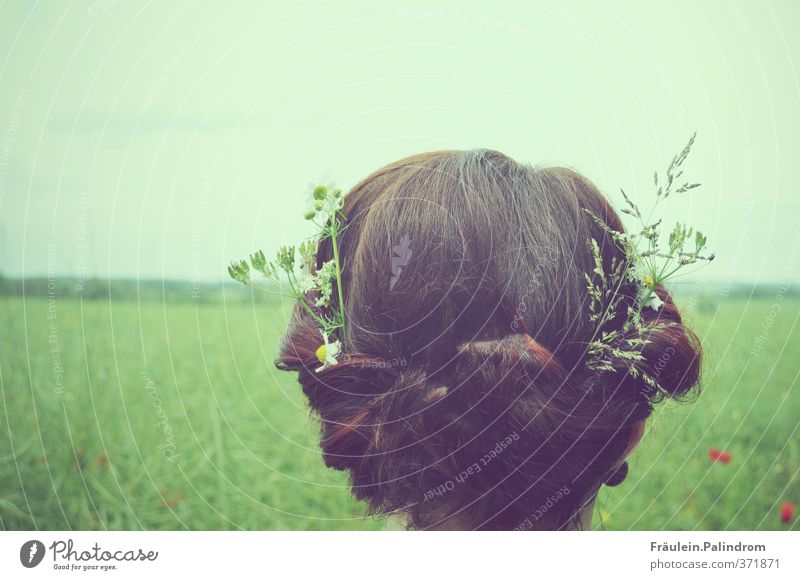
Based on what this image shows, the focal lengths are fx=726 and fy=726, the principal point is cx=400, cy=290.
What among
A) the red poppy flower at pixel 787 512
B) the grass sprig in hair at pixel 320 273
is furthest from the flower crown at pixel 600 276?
the red poppy flower at pixel 787 512

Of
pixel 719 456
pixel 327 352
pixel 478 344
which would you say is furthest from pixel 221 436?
pixel 719 456

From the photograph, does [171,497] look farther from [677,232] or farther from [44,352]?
[677,232]

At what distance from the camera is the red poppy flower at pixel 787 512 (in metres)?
1.30

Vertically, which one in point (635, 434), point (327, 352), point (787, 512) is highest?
point (327, 352)

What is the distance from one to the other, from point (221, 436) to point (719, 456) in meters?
1.00

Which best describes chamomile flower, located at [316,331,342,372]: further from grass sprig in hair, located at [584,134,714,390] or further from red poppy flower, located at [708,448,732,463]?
red poppy flower, located at [708,448,732,463]

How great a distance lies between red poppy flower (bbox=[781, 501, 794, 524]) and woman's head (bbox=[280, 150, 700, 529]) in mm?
637

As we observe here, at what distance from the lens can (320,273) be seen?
839 mm

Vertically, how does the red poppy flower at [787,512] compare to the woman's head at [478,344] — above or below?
below

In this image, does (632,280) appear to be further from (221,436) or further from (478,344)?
(221,436)

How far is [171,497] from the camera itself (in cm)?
136

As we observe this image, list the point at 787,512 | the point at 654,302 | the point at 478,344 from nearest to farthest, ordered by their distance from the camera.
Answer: the point at 478,344
the point at 654,302
the point at 787,512

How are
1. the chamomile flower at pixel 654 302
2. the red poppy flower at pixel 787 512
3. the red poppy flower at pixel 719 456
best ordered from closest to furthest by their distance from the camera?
the chamomile flower at pixel 654 302 < the red poppy flower at pixel 787 512 < the red poppy flower at pixel 719 456

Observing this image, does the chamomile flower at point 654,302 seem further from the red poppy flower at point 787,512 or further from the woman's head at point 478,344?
the red poppy flower at point 787,512
